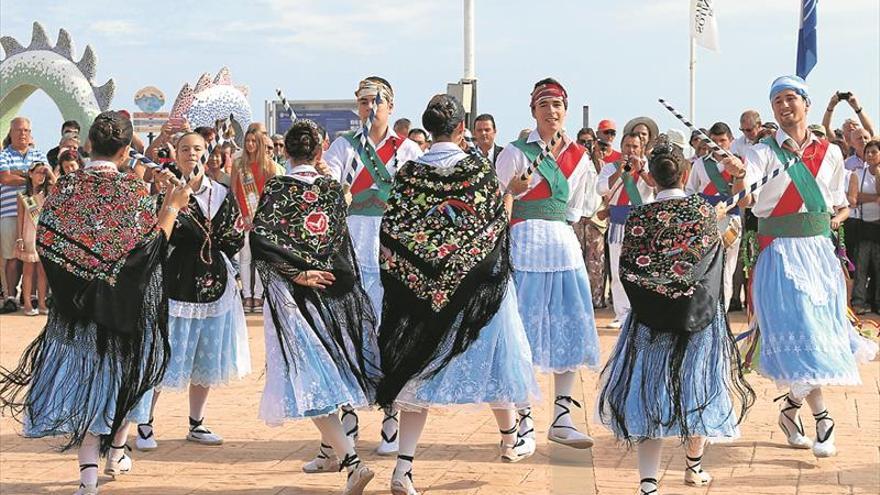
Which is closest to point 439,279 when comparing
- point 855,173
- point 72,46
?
point 855,173

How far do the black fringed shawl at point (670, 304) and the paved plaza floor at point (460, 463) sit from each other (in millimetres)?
622

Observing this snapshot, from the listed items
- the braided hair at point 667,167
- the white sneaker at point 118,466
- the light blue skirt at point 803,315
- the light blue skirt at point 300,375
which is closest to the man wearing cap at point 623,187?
the light blue skirt at point 803,315

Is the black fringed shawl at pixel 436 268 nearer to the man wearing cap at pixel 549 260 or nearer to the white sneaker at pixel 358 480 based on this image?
the white sneaker at pixel 358 480

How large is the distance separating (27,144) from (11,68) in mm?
10535

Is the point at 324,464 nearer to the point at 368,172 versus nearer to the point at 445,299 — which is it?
the point at 445,299

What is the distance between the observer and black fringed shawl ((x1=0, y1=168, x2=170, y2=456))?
5844 millimetres

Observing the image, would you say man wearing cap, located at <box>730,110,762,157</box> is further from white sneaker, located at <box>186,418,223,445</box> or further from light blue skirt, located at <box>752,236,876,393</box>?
white sneaker, located at <box>186,418,223,445</box>

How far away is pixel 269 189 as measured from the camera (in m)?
6.23

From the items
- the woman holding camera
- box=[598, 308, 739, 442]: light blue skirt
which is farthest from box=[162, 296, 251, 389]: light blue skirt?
box=[598, 308, 739, 442]: light blue skirt

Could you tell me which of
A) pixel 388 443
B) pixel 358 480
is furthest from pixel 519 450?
pixel 358 480

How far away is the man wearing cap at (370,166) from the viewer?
736 centimetres

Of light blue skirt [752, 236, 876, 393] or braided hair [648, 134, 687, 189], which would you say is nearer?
braided hair [648, 134, 687, 189]

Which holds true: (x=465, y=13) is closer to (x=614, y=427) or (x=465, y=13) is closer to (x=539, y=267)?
(x=539, y=267)

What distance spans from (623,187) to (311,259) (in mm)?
5571
